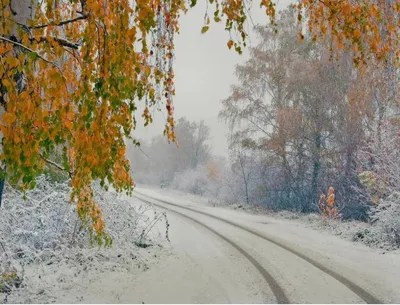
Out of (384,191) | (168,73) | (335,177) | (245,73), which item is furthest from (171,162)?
(168,73)

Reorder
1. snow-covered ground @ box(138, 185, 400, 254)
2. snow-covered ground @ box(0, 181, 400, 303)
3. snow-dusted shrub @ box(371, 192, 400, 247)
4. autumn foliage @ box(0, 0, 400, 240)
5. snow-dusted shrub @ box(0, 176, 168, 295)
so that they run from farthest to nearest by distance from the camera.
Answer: snow-covered ground @ box(138, 185, 400, 254)
snow-dusted shrub @ box(371, 192, 400, 247)
snow-dusted shrub @ box(0, 176, 168, 295)
snow-covered ground @ box(0, 181, 400, 303)
autumn foliage @ box(0, 0, 400, 240)

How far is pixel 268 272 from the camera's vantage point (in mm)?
6594

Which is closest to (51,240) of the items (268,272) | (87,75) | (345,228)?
(268,272)

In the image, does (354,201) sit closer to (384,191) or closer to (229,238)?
(384,191)

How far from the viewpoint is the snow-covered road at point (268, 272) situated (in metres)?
5.46

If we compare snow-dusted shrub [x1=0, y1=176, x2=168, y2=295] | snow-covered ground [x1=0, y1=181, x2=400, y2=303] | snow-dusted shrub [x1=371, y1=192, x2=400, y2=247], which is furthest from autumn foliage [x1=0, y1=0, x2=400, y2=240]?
snow-dusted shrub [x1=371, y1=192, x2=400, y2=247]

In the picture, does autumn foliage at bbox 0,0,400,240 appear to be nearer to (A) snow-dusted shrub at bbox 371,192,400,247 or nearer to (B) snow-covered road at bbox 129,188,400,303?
(B) snow-covered road at bbox 129,188,400,303

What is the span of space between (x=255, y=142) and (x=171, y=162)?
112 feet

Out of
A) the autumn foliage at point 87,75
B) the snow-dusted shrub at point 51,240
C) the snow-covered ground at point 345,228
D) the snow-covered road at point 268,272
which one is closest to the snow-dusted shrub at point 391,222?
the snow-covered ground at point 345,228

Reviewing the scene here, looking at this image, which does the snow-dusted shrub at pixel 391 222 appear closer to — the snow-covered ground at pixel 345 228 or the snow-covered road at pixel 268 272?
the snow-covered ground at pixel 345 228

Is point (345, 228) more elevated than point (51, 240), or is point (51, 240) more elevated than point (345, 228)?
point (345, 228)

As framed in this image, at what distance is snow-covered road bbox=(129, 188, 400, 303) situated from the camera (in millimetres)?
5465

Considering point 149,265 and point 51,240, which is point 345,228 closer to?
point 149,265

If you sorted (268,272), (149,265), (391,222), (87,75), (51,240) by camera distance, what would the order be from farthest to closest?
(391,222)
(149,265)
(51,240)
(268,272)
(87,75)
